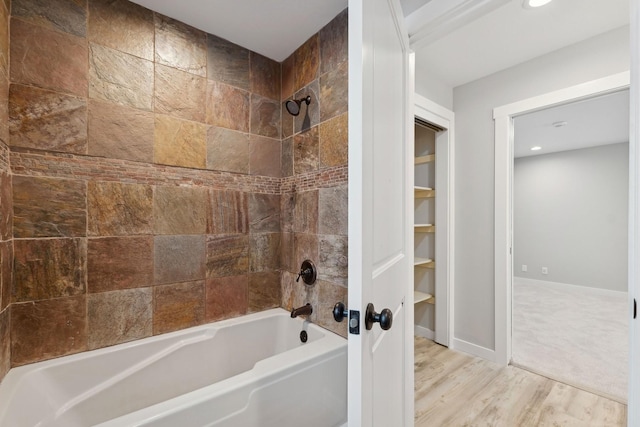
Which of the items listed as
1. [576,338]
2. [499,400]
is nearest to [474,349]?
[499,400]

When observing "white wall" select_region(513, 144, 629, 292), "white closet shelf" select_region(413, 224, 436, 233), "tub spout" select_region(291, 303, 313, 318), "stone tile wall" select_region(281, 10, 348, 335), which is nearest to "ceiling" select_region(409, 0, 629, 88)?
"stone tile wall" select_region(281, 10, 348, 335)

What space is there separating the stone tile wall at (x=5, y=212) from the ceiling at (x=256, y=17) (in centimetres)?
68

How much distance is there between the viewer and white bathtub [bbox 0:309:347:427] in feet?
3.52

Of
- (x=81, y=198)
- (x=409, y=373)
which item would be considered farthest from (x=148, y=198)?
(x=409, y=373)

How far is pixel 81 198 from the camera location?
1440 millimetres

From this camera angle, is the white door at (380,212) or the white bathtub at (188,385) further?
the white bathtub at (188,385)

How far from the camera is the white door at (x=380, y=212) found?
71 centimetres

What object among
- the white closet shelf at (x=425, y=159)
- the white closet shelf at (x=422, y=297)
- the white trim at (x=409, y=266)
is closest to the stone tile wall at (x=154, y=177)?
the white trim at (x=409, y=266)

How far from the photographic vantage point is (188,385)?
165cm

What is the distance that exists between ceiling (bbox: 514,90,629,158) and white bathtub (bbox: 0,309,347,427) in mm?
2977

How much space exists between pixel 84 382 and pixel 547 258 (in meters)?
6.54

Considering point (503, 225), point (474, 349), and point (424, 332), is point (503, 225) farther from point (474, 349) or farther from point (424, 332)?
point (424, 332)

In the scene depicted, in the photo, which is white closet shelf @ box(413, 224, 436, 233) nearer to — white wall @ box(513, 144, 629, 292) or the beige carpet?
the beige carpet

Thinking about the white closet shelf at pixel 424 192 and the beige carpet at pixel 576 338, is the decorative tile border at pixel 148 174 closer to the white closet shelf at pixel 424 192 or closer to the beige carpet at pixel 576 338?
the white closet shelf at pixel 424 192
